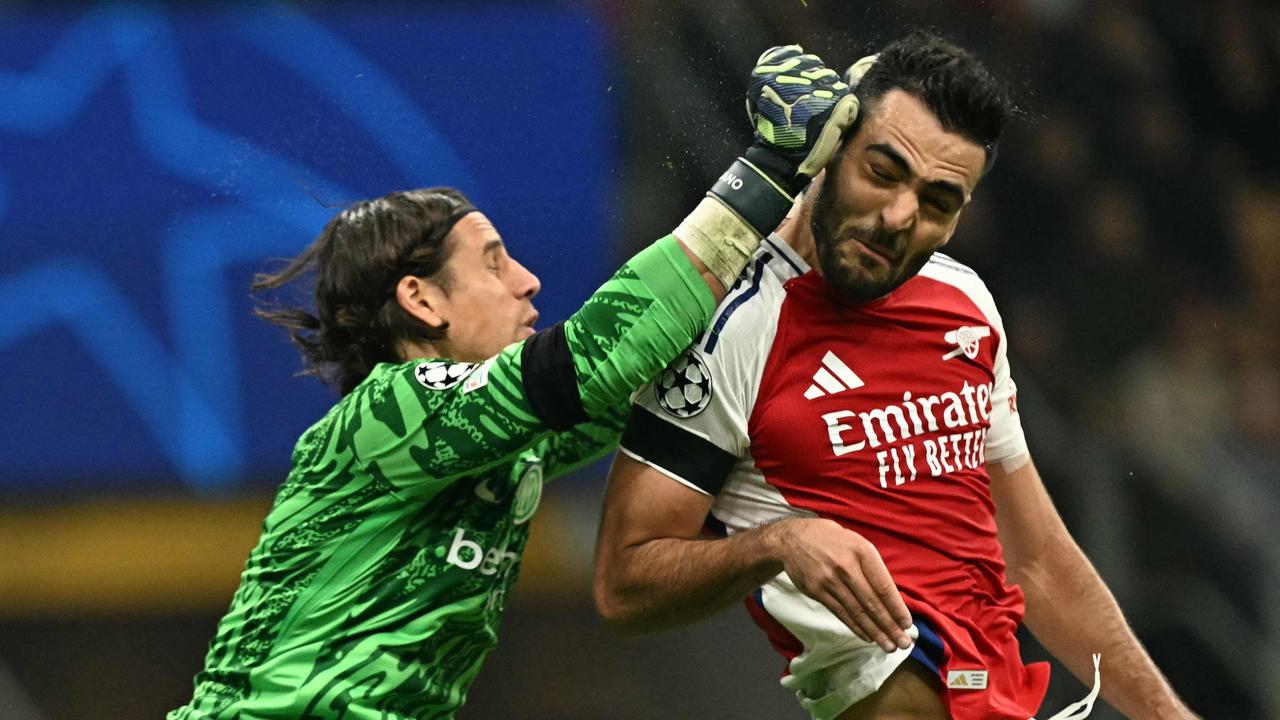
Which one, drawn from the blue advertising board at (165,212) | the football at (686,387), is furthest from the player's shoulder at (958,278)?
the blue advertising board at (165,212)

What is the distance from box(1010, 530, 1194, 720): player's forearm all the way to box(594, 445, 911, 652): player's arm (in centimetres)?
72

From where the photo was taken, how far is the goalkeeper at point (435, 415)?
7.39 ft

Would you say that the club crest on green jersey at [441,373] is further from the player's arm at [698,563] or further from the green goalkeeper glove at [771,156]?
the green goalkeeper glove at [771,156]

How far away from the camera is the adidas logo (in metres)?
2.32

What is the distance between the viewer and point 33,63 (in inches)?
193

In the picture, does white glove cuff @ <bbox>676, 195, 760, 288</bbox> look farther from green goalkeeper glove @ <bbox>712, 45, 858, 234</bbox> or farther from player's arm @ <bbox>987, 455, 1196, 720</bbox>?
player's arm @ <bbox>987, 455, 1196, 720</bbox>

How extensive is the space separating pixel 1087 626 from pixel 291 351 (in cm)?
297

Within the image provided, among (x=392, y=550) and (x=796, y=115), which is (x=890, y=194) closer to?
(x=796, y=115)

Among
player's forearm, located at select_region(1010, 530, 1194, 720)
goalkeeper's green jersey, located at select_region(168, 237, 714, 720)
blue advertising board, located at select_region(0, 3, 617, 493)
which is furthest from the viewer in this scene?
blue advertising board, located at select_region(0, 3, 617, 493)

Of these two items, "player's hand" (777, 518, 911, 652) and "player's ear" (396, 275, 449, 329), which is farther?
"player's ear" (396, 275, 449, 329)

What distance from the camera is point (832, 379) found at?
92.0 inches

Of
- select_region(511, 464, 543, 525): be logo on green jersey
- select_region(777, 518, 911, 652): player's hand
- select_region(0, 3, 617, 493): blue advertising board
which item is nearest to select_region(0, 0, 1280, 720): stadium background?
select_region(0, 3, 617, 493): blue advertising board

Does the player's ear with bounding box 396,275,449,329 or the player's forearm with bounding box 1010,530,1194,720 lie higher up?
the player's ear with bounding box 396,275,449,329

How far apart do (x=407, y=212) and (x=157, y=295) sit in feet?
7.64
